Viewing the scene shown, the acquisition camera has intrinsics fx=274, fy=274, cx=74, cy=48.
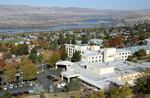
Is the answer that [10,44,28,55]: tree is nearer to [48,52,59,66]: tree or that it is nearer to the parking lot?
[48,52,59,66]: tree

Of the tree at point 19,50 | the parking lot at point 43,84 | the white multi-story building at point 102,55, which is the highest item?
the white multi-story building at point 102,55

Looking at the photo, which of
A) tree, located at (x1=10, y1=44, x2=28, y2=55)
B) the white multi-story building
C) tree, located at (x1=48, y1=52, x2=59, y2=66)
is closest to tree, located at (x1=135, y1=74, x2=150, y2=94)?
the white multi-story building

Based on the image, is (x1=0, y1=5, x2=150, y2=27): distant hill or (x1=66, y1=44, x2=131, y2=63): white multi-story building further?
(x1=0, y1=5, x2=150, y2=27): distant hill

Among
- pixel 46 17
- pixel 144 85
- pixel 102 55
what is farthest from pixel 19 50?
pixel 46 17

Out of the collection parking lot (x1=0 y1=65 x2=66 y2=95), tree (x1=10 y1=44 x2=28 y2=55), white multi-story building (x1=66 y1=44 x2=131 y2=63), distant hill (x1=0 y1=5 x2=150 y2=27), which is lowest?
distant hill (x1=0 y1=5 x2=150 y2=27)

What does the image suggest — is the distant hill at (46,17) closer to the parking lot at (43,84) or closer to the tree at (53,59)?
the tree at (53,59)

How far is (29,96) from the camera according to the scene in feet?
38.7

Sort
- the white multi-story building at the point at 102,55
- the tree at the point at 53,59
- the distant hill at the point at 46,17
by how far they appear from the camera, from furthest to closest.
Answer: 1. the distant hill at the point at 46,17
2. the white multi-story building at the point at 102,55
3. the tree at the point at 53,59

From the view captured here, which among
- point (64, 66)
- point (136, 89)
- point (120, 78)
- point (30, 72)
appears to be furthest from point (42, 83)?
point (136, 89)

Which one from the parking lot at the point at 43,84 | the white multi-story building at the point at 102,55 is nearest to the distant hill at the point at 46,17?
the white multi-story building at the point at 102,55

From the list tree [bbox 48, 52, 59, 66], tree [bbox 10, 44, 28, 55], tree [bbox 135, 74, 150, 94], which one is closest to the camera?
tree [bbox 135, 74, 150, 94]

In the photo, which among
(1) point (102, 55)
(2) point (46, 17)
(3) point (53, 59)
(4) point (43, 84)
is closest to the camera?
(4) point (43, 84)

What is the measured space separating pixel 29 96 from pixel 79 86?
2.33 m

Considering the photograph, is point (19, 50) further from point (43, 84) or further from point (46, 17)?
point (46, 17)
